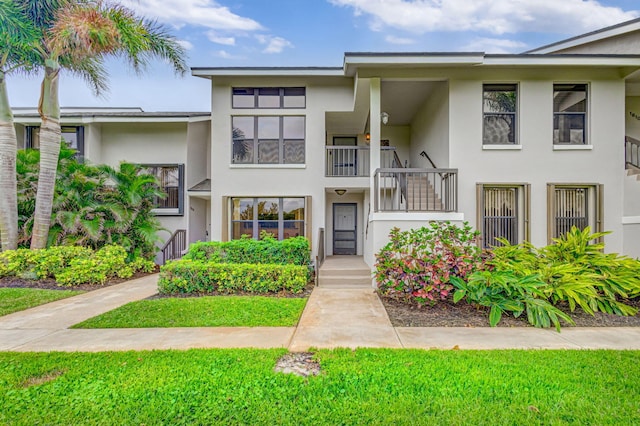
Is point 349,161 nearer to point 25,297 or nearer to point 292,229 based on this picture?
point 292,229

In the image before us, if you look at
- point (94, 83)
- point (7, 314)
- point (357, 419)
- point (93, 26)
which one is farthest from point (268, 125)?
point (357, 419)

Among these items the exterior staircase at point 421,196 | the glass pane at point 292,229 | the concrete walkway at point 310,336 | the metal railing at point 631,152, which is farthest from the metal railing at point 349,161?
the metal railing at point 631,152

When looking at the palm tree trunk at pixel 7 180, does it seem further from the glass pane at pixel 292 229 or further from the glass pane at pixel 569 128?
the glass pane at pixel 569 128

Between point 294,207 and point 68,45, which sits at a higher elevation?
point 68,45

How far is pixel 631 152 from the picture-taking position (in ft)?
30.3

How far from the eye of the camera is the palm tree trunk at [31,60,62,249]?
8680mm

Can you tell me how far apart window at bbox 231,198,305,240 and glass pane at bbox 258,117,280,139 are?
2229 mm

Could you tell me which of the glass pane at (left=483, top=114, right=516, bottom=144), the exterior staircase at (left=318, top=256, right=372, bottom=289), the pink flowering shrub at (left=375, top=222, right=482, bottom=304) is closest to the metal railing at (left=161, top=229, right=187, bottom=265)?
the exterior staircase at (left=318, top=256, right=372, bottom=289)

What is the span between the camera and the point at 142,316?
Result: 539 cm

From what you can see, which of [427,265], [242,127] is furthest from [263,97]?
[427,265]

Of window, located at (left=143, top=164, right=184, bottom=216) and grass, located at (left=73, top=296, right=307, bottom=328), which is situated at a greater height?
window, located at (left=143, top=164, right=184, bottom=216)

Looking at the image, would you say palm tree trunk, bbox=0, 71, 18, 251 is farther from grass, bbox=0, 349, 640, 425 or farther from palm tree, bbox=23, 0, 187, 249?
grass, bbox=0, 349, 640, 425

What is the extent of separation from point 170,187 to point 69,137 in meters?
4.51

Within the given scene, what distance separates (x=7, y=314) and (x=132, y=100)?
574 inches
